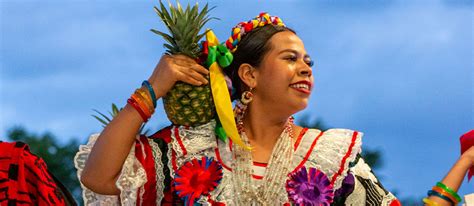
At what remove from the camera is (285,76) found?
16.2 feet

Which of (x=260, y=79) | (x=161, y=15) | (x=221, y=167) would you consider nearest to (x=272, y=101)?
(x=260, y=79)

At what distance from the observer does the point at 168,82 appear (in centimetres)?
475

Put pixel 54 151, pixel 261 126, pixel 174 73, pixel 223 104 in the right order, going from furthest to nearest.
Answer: pixel 54 151
pixel 261 126
pixel 223 104
pixel 174 73

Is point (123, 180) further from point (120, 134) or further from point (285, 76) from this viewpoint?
point (285, 76)

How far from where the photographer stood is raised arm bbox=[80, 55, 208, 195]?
15.5ft

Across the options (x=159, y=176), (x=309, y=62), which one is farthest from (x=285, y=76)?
(x=159, y=176)

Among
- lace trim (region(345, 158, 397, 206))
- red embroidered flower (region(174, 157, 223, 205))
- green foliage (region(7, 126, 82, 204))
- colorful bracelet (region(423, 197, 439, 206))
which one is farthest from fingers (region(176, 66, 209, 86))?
green foliage (region(7, 126, 82, 204))

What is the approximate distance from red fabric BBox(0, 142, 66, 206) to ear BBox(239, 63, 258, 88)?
1.37 metres

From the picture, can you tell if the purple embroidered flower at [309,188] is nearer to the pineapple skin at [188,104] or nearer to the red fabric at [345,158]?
the red fabric at [345,158]

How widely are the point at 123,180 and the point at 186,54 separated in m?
0.78

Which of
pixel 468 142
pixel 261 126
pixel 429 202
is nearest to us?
pixel 429 202

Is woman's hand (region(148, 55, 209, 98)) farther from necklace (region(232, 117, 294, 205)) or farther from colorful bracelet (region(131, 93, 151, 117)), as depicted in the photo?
necklace (region(232, 117, 294, 205))

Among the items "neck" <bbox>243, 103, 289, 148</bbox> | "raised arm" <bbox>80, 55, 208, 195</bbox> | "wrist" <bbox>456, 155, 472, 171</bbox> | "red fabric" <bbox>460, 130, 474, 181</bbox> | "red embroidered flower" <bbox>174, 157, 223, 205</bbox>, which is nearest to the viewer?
"wrist" <bbox>456, 155, 472, 171</bbox>

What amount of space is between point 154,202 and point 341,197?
1076 millimetres
